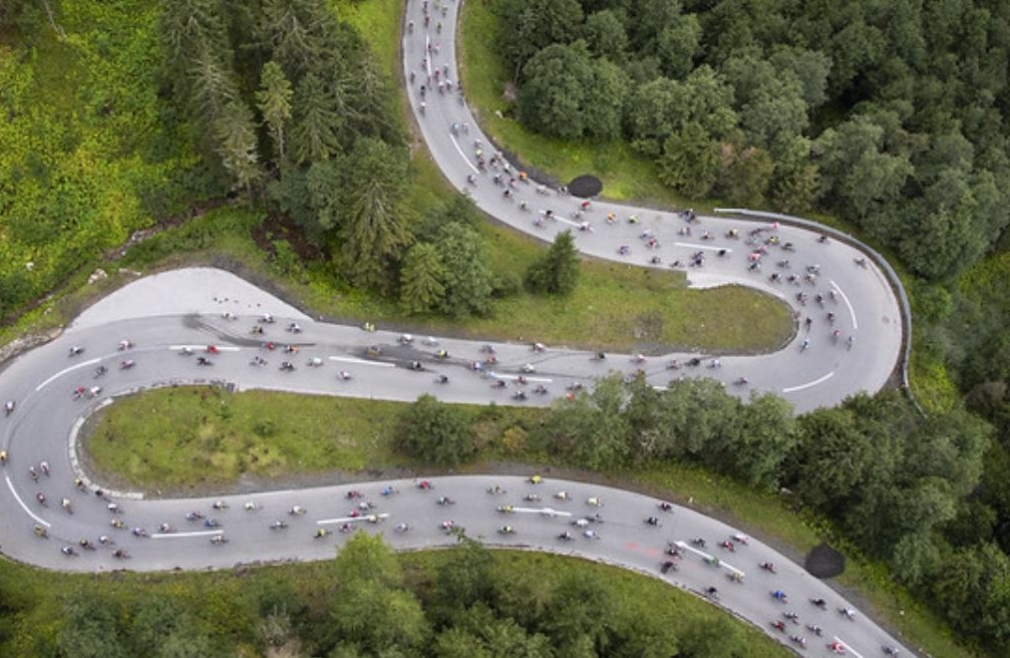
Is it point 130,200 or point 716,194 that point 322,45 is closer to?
point 130,200

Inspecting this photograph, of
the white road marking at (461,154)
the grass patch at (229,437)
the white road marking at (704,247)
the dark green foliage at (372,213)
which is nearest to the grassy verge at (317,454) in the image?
the grass patch at (229,437)

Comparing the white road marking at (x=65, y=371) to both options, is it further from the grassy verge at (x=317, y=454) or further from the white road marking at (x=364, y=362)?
the white road marking at (x=364, y=362)

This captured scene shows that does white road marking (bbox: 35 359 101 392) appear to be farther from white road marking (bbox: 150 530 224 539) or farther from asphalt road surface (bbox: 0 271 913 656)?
white road marking (bbox: 150 530 224 539)

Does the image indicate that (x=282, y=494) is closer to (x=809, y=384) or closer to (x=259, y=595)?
(x=259, y=595)

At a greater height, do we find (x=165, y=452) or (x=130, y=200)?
(x=130, y=200)

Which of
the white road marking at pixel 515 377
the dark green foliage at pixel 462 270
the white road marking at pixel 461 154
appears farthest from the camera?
the white road marking at pixel 461 154

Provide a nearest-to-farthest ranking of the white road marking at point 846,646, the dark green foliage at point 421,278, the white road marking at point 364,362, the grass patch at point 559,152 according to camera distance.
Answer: the white road marking at point 846,646 < the dark green foliage at point 421,278 < the white road marking at point 364,362 < the grass patch at point 559,152

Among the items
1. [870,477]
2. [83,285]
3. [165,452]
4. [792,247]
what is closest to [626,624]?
[870,477]

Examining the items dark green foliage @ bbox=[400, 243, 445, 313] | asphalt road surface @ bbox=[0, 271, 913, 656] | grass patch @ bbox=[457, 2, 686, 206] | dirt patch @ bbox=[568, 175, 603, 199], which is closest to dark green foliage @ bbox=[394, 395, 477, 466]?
asphalt road surface @ bbox=[0, 271, 913, 656]
